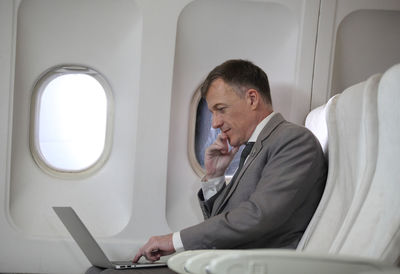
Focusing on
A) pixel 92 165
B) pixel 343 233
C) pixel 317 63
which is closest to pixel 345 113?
pixel 343 233

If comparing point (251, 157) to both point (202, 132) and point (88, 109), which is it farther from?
point (88, 109)

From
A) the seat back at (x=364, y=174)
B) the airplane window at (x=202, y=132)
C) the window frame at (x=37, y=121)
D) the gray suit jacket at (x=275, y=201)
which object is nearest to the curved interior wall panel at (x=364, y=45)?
the airplane window at (x=202, y=132)

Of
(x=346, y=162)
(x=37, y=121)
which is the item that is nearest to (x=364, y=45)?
(x=346, y=162)

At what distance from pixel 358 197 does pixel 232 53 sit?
1601mm

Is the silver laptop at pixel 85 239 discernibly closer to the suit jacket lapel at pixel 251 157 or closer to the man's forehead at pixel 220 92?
the suit jacket lapel at pixel 251 157

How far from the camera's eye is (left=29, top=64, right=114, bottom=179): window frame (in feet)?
9.71

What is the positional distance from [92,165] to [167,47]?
0.84 m

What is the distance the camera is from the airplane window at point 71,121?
301cm

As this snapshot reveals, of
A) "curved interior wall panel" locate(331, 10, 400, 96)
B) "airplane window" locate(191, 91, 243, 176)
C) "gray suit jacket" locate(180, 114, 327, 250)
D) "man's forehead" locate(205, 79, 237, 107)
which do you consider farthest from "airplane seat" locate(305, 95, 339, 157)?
"airplane window" locate(191, 91, 243, 176)

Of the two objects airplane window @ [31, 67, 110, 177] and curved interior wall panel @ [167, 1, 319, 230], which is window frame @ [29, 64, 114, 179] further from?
curved interior wall panel @ [167, 1, 319, 230]

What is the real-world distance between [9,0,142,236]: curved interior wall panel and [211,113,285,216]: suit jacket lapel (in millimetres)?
834

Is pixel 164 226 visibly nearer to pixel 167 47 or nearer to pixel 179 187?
pixel 179 187

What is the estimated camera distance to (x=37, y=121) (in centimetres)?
299

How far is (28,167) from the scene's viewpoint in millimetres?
2959
